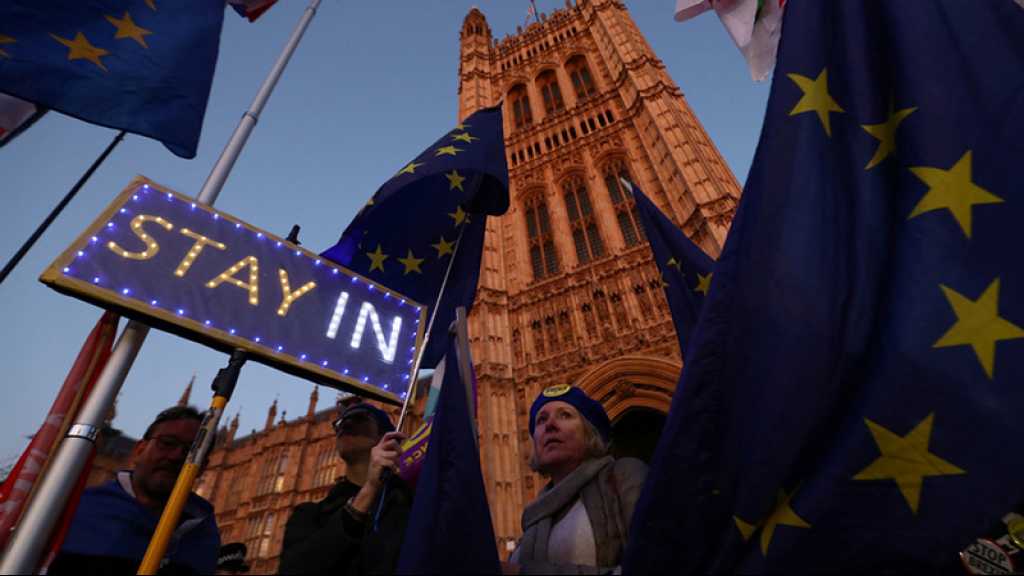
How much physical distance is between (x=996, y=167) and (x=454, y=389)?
6.37 feet

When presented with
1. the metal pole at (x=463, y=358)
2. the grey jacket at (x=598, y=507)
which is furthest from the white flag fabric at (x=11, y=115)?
the grey jacket at (x=598, y=507)

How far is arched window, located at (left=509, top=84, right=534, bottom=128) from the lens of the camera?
27141mm

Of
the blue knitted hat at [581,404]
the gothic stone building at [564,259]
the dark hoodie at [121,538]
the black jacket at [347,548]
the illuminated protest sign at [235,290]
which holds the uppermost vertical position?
the gothic stone building at [564,259]

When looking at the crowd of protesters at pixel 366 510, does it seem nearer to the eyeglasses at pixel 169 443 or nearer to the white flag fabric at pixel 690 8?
the eyeglasses at pixel 169 443

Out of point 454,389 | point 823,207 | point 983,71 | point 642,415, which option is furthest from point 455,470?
point 642,415

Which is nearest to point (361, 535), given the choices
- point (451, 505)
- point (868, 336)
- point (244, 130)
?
point (451, 505)

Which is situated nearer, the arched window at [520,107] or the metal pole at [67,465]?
the metal pole at [67,465]

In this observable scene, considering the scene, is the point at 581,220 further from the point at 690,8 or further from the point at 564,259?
the point at 690,8

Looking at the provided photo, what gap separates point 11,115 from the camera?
271 cm

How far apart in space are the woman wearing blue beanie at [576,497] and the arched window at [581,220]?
54.3 ft

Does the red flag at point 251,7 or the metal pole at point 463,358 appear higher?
the red flag at point 251,7

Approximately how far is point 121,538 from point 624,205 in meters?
19.1

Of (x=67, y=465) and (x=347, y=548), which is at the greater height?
(x=67, y=465)

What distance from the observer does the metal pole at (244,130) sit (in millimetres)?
2547
